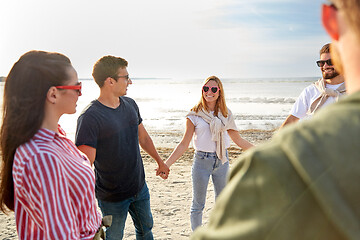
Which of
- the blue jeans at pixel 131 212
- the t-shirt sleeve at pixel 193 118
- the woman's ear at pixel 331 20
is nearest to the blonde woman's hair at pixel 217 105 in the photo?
the t-shirt sleeve at pixel 193 118

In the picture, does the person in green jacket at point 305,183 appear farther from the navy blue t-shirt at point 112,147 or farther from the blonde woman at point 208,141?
the blonde woman at point 208,141

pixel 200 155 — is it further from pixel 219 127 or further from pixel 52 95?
pixel 52 95

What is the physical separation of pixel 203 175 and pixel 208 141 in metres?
0.48

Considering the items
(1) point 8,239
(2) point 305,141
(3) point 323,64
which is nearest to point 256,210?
(2) point 305,141

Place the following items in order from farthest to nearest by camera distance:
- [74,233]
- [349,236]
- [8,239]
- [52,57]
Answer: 1. [8,239]
2. [52,57]
3. [74,233]
4. [349,236]

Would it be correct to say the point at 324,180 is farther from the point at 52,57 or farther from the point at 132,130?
the point at 132,130

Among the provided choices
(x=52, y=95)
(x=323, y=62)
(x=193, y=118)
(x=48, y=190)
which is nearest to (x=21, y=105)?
(x=52, y=95)

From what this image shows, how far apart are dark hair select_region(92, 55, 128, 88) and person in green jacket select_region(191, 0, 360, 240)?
3.52 metres

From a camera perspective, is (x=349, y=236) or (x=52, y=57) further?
(x=52, y=57)

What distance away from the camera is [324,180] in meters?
0.62

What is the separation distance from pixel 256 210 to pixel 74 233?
1.63 meters

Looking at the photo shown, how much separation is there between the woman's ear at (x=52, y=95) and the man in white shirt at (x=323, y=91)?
2.86m

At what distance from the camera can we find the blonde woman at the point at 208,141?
476 cm

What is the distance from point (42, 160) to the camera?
1.90 metres
